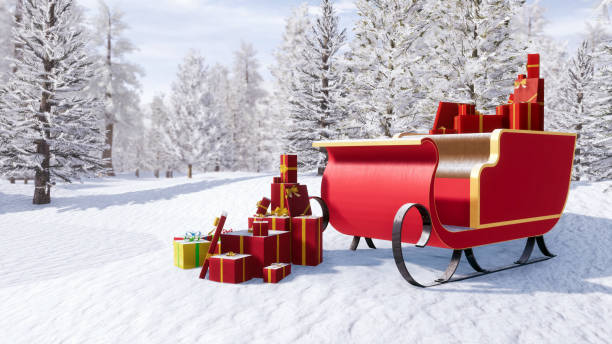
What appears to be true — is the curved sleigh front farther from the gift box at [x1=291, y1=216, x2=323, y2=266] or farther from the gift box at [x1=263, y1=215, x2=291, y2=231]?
the gift box at [x1=263, y1=215, x2=291, y2=231]

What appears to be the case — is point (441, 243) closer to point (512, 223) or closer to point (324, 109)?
point (512, 223)

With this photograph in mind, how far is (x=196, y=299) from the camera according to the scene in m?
4.32

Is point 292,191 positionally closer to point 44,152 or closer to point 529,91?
point 529,91

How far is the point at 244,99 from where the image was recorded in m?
36.2

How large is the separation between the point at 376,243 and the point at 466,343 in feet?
11.2

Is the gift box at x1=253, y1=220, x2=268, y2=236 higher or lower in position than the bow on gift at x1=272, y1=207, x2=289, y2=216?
lower

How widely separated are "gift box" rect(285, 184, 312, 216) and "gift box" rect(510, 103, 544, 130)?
2717 millimetres

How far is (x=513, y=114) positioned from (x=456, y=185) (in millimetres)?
1151

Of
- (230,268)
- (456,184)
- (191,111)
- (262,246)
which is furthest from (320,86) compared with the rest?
(230,268)

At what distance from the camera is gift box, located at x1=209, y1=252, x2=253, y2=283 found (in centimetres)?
468

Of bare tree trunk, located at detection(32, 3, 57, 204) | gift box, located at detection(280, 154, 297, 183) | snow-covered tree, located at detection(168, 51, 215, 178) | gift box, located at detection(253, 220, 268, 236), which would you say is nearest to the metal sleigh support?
gift box, located at detection(253, 220, 268, 236)

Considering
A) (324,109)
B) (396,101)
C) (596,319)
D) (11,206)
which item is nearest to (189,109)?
(324,109)

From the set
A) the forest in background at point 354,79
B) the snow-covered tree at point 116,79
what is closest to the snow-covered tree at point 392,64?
the forest in background at point 354,79

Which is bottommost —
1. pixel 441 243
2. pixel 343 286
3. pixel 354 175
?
pixel 343 286
